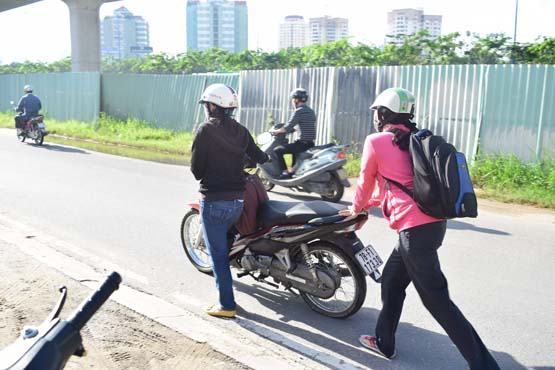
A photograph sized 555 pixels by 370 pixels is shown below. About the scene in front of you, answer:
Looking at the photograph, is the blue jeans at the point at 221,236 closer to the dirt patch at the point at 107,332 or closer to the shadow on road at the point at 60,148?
the dirt patch at the point at 107,332

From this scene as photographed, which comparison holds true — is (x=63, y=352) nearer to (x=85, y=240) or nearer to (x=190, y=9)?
(x=85, y=240)

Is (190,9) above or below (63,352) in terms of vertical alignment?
above

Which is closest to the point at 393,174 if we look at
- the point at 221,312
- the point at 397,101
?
the point at 397,101

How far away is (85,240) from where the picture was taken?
22.1ft

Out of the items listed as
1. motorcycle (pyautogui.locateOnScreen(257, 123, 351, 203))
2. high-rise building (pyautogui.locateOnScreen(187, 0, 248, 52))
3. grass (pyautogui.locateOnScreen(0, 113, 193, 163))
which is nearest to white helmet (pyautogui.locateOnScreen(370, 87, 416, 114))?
motorcycle (pyautogui.locateOnScreen(257, 123, 351, 203))

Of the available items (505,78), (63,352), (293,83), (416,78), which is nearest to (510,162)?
(505,78)

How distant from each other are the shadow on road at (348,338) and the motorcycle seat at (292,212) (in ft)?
2.46

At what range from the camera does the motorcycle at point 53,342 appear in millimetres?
1365

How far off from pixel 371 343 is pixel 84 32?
28511mm

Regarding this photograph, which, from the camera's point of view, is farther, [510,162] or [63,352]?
[510,162]

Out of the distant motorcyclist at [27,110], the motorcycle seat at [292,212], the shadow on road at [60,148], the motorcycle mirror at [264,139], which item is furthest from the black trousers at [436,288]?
the distant motorcyclist at [27,110]

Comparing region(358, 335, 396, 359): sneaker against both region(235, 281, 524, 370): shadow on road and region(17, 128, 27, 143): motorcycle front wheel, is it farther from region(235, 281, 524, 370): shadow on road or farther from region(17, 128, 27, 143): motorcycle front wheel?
region(17, 128, 27, 143): motorcycle front wheel

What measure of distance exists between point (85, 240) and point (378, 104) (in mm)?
4314

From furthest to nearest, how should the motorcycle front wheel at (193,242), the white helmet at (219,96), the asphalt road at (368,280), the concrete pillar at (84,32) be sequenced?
1. the concrete pillar at (84,32)
2. the motorcycle front wheel at (193,242)
3. the white helmet at (219,96)
4. the asphalt road at (368,280)
